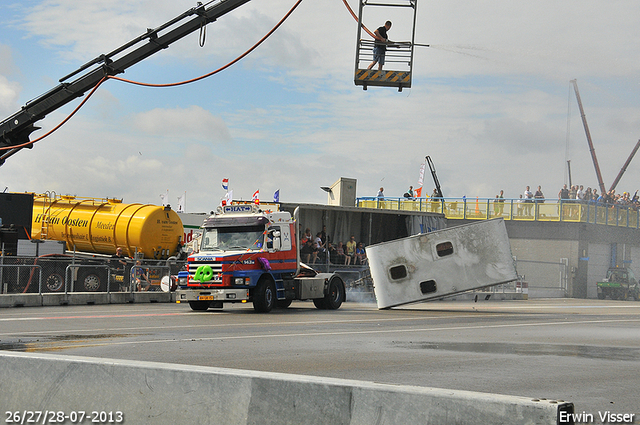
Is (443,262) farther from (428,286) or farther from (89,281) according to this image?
(89,281)

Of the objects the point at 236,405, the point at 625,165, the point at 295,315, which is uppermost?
the point at 625,165

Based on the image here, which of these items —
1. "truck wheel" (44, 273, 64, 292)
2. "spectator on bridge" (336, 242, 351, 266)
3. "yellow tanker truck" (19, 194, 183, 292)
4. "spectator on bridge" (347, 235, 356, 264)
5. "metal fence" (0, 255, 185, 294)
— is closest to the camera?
"metal fence" (0, 255, 185, 294)

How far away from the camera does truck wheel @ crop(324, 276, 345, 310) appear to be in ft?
72.9

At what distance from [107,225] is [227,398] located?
1004 inches

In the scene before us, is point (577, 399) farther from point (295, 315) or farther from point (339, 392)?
point (295, 315)

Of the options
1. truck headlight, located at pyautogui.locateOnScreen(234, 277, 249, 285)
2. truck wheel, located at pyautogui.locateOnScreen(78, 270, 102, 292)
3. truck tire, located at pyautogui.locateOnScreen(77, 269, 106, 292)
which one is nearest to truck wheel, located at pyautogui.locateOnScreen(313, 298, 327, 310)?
truck headlight, located at pyautogui.locateOnScreen(234, 277, 249, 285)

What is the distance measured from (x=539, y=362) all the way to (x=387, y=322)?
7947 mm

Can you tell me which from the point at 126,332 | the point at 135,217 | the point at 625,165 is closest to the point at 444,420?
the point at 126,332

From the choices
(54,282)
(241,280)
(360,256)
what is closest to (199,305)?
(241,280)

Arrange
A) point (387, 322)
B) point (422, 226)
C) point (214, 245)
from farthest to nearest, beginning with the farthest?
point (422, 226), point (214, 245), point (387, 322)

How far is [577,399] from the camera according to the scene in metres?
6.26

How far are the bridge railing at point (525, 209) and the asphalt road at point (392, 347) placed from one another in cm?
2593

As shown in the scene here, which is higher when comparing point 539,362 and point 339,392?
point 339,392

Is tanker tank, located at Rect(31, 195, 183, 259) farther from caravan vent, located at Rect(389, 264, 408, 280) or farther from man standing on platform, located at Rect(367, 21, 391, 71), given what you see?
man standing on platform, located at Rect(367, 21, 391, 71)
